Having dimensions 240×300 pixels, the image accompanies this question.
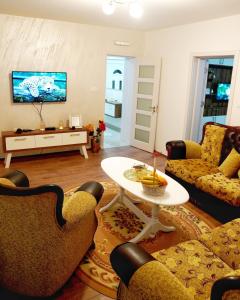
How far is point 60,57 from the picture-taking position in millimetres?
5035

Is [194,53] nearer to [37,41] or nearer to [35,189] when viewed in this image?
[37,41]

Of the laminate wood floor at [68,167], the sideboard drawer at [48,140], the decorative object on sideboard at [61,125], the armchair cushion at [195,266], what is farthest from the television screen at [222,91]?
the armchair cushion at [195,266]

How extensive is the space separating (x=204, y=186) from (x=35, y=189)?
2.25 metres

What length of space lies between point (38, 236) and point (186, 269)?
941 mm

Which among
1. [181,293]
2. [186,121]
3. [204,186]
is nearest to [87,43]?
[186,121]

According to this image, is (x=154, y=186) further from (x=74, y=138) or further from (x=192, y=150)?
(x=74, y=138)

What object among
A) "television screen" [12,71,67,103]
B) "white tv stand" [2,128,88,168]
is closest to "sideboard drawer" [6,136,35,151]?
"white tv stand" [2,128,88,168]

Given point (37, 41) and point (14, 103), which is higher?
point (37, 41)

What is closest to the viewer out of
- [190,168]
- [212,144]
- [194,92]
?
[190,168]

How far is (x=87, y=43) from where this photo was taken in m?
5.25

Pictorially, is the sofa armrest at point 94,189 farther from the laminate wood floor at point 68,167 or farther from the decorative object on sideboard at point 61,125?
the decorative object on sideboard at point 61,125

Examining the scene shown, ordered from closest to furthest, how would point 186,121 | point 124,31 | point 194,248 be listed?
point 194,248, point 186,121, point 124,31

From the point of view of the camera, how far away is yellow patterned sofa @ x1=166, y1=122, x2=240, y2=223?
117 inches

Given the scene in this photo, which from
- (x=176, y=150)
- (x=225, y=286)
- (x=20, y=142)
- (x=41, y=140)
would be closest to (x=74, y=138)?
(x=41, y=140)
